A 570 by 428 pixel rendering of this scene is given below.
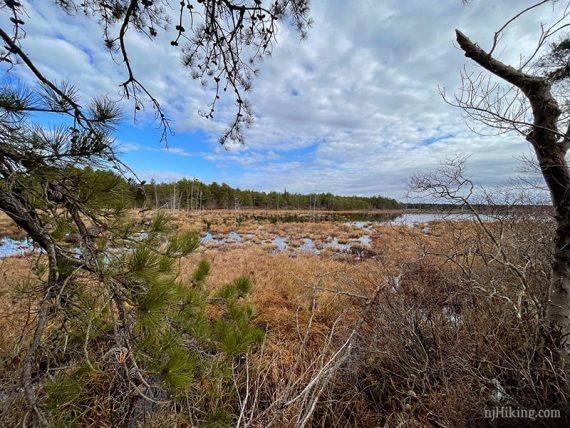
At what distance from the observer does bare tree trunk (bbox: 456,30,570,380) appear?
2189mm

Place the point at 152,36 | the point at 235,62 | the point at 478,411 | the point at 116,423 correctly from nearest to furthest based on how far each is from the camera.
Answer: the point at 152,36 → the point at 478,411 → the point at 235,62 → the point at 116,423

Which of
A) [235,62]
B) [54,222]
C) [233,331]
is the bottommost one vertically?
[233,331]

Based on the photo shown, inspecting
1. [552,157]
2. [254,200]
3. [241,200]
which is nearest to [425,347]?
[552,157]

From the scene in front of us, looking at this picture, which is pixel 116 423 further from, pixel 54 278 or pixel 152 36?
pixel 152 36

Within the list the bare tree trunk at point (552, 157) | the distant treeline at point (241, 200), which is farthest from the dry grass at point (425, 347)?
the distant treeline at point (241, 200)

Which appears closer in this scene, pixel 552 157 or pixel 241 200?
pixel 552 157

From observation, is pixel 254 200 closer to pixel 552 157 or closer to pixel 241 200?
pixel 241 200

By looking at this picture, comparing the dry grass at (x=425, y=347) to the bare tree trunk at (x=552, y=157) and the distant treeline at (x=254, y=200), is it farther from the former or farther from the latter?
the distant treeline at (x=254, y=200)

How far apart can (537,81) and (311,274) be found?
846cm

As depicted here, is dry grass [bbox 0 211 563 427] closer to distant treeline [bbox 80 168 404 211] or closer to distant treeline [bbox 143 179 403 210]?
distant treeline [bbox 80 168 404 211]

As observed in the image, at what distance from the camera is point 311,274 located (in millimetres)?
9930

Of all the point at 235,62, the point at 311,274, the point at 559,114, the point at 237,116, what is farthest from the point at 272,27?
the point at 311,274

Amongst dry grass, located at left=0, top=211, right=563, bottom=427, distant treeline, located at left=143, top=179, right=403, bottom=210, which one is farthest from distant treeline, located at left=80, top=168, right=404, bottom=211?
dry grass, located at left=0, top=211, right=563, bottom=427

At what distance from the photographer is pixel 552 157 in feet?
7.27
